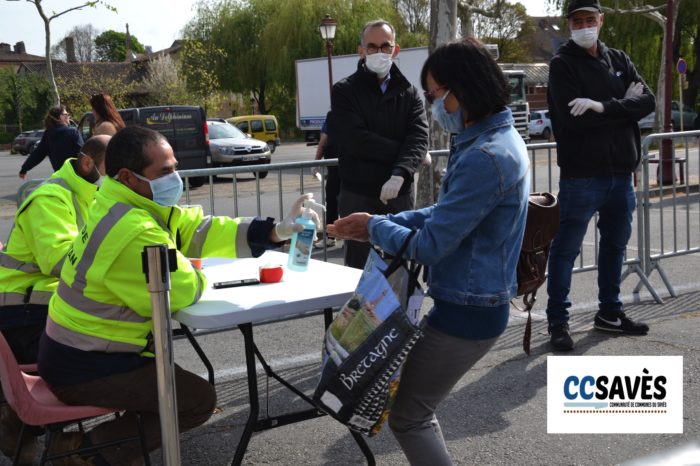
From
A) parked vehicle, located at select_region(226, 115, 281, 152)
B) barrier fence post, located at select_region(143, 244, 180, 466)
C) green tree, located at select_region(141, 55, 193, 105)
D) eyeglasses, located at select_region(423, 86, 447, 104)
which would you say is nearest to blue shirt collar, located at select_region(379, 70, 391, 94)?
eyeglasses, located at select_region(423, 86, 447, 104)

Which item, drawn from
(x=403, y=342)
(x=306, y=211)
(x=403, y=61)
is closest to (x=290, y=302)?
(x=306, y=211)

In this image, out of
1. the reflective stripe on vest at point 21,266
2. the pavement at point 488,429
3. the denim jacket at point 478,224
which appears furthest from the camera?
the pavement at point 488,429

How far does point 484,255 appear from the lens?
274cm

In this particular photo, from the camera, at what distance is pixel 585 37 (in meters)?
5.18

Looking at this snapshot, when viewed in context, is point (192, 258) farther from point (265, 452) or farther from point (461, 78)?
point (461, 78)

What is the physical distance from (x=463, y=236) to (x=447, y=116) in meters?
0.45

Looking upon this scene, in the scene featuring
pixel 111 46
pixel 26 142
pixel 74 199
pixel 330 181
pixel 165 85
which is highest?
pixel 111 46

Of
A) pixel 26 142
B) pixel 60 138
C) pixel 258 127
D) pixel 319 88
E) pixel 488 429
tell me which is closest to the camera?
pixel 488 429

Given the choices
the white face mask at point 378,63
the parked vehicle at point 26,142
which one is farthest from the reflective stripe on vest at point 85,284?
the parked vehicle at point 26,142

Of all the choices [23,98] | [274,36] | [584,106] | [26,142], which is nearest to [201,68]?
[274,36]

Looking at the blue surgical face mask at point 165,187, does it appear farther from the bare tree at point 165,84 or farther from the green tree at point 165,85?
the bare tree at point 165,84

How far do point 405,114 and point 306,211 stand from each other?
1.75 meters

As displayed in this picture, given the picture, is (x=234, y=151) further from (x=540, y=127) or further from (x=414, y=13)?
(x=414, y=13)

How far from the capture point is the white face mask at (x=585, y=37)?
5.18 meters
